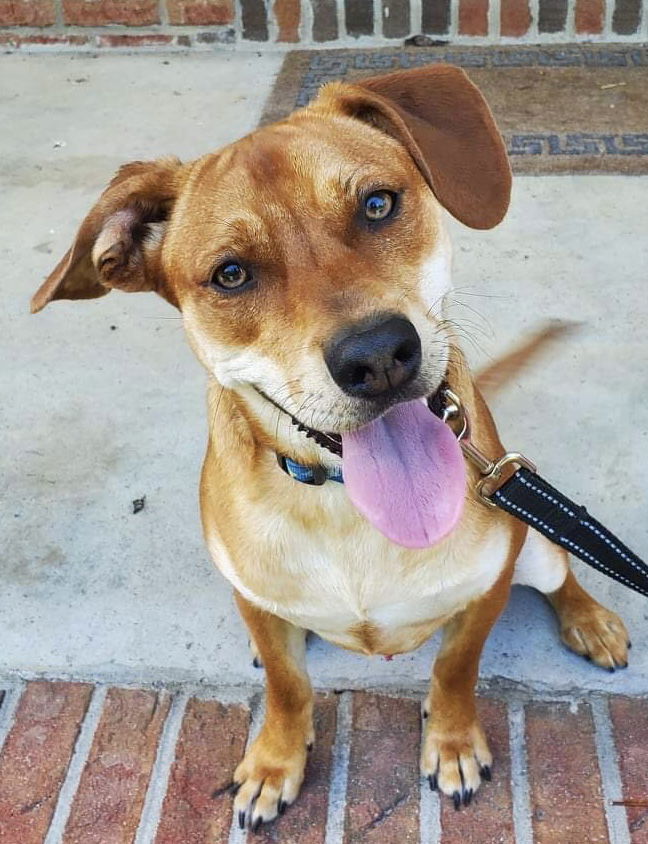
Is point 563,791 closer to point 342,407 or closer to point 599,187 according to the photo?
point 342,407

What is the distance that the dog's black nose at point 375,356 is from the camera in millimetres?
1572

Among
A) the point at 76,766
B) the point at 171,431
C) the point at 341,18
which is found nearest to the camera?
the point at 76,766

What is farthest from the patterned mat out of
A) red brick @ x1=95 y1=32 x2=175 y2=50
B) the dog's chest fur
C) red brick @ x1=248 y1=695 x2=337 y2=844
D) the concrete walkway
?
red brick @ x1=248 y1=695 x2=337 y2=844

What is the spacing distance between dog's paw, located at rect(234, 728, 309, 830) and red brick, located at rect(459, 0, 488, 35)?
4.41 metres

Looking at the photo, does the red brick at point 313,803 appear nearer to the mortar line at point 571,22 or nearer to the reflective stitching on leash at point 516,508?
the reflective stitching on leash at point 516,508

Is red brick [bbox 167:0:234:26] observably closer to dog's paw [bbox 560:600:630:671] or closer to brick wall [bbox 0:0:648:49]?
brick wall [bbox 0:0:648:49]

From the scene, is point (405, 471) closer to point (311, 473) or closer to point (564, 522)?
point (311, 473)

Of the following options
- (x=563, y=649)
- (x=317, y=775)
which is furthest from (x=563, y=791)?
(x=317, y=775)

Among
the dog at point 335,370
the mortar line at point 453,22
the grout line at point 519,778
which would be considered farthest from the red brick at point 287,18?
the grout line at point 519,778

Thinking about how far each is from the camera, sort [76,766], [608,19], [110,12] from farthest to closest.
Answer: [110,12] < [608,19] < [76,766]

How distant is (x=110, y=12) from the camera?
5.64 meters

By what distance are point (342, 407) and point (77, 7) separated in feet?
16.3

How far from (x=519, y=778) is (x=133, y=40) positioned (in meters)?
5.03

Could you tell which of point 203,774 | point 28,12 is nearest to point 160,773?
point 203,774
